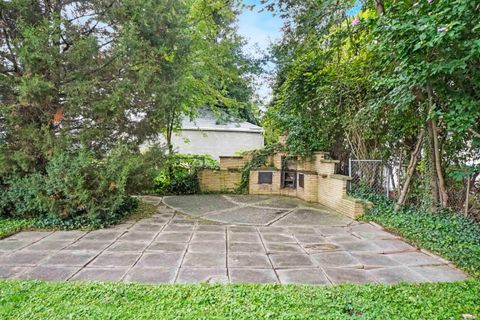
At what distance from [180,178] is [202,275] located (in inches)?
210

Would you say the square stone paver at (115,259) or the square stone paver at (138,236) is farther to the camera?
the square stone paver at (138,236)

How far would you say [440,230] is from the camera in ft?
13.5

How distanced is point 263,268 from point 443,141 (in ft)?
13.0

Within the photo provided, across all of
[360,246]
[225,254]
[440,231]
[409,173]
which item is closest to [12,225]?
[225,254]

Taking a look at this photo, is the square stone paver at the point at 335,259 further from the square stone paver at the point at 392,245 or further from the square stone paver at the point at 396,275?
the square stone paver at the point at 392,245

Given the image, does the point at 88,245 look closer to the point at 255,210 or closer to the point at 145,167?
the point at 145,167

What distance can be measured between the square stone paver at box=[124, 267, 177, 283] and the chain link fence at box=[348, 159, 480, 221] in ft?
13.8

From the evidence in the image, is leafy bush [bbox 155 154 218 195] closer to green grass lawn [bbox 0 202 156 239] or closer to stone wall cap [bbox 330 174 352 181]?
green grass lawn [bbox 0 202 156 239]

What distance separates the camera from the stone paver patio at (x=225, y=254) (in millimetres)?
2854

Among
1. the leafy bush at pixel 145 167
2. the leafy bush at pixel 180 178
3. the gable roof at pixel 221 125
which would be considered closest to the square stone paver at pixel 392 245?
the leafy bush at pixel 145 167

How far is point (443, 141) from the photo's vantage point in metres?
4.88

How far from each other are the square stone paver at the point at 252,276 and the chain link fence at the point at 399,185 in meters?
3.28

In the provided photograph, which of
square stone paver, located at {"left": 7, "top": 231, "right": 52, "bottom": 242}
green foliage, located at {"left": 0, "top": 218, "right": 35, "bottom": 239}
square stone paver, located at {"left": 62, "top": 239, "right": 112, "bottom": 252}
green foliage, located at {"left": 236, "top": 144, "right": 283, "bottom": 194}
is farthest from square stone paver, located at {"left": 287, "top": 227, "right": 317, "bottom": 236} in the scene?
green foliage, located at {"left": 0, "top": 218, "right": 35, "bottom": 239}

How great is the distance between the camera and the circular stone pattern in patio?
17.0 ft
